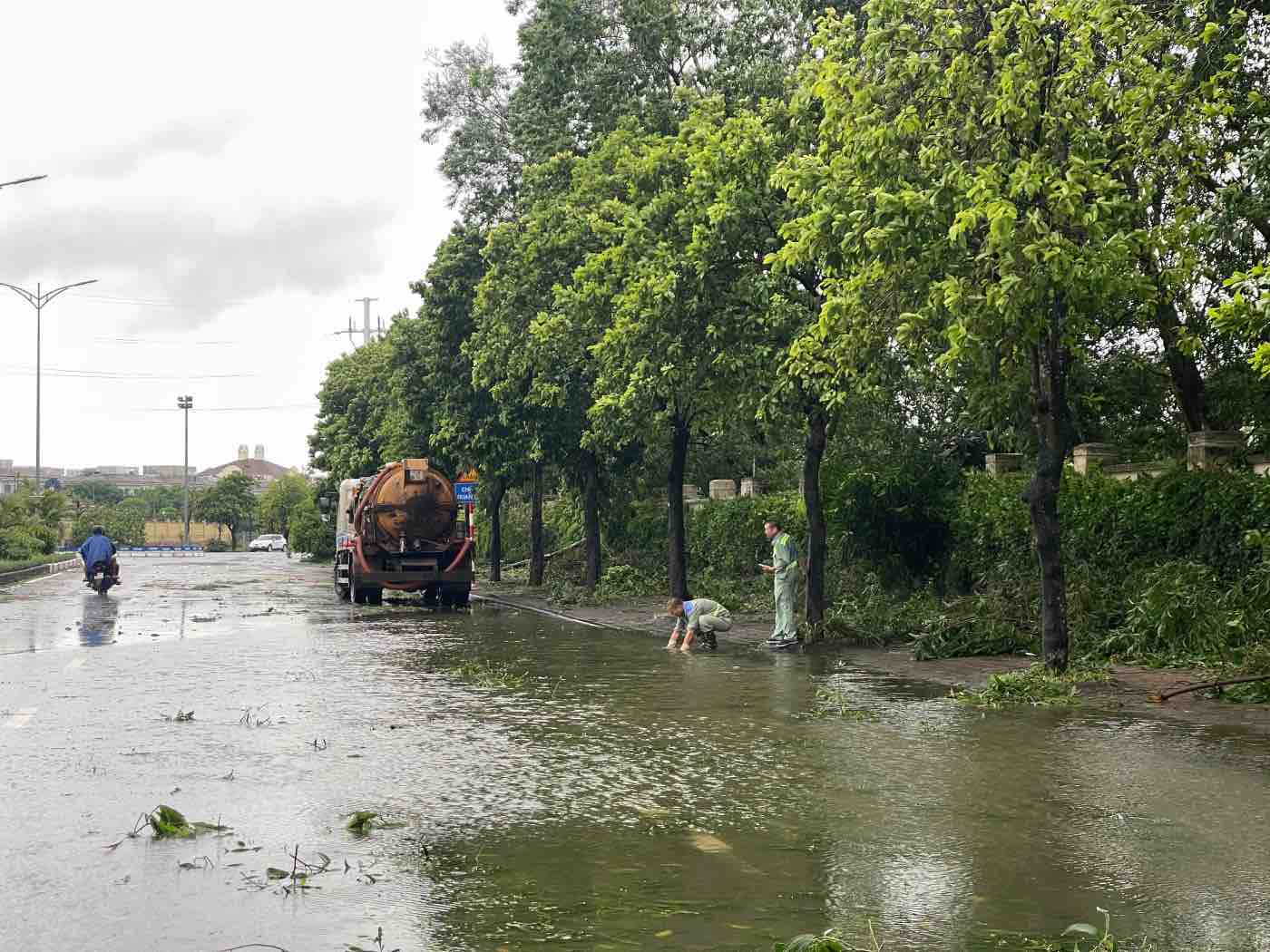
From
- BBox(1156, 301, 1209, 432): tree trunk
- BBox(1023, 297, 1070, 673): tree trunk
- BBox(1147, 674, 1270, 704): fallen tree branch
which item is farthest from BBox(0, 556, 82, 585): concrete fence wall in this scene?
BBox(1147, 674, 1270, 704): fallen tree branch

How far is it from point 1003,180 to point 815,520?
27.7ft

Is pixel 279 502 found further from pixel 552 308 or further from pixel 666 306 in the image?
pixel 666 306

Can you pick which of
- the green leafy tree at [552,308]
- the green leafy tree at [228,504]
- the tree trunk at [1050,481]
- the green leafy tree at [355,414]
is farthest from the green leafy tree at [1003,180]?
the green leafy tree at [228,504]

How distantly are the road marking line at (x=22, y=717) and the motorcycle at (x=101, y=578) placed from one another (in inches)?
954

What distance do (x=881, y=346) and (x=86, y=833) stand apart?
11.2 metres

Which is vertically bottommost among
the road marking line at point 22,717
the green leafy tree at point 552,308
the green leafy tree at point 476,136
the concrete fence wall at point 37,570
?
the concrete fence wall at point 37,570

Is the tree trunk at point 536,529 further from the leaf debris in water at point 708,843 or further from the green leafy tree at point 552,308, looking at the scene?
the leaf debris in water at point 708,843

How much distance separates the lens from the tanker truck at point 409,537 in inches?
1203

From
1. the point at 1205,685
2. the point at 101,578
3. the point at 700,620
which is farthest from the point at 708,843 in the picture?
the point at 101,578

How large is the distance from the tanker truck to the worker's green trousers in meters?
10.8

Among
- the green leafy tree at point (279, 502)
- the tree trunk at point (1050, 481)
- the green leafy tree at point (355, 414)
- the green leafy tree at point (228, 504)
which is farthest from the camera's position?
the green leafy tree at point (228, 504)

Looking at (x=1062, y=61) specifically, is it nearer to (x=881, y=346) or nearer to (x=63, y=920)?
Answer: (x=881, y=346)

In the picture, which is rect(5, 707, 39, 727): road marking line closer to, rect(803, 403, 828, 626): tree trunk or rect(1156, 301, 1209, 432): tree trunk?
rect(803, 403, 828, 626): tree trunk

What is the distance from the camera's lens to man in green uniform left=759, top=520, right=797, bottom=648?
20.9 metres
